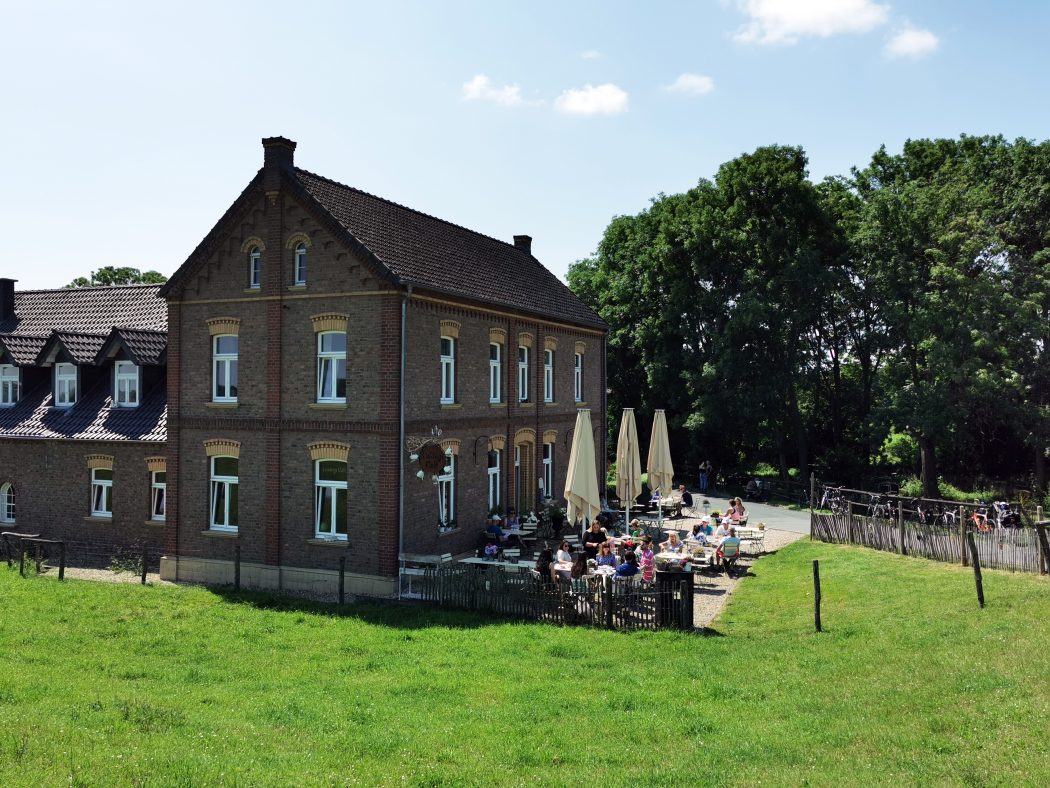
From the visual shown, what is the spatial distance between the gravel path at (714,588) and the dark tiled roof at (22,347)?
70.8ft

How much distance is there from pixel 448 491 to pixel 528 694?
33.4 ft

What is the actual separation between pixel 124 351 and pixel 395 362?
10205 mm

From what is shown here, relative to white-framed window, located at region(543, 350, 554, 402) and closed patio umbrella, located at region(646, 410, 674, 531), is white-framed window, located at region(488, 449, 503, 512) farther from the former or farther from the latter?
closed patio umbrella, located at region(646, 410, 674, 531)

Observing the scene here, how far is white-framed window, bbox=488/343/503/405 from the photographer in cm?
2345

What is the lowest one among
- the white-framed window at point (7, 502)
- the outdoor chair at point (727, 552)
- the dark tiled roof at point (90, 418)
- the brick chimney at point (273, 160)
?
the outdoor chair at point (727, 552)

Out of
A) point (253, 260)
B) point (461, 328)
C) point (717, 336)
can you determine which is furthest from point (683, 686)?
point (717, 336)

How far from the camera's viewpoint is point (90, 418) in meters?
24.2

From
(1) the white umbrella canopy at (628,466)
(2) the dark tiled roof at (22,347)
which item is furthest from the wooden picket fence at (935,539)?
(2) the dark tiled roof at (22,347)

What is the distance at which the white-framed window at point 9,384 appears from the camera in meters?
26.3

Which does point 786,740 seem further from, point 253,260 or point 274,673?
point 253,260

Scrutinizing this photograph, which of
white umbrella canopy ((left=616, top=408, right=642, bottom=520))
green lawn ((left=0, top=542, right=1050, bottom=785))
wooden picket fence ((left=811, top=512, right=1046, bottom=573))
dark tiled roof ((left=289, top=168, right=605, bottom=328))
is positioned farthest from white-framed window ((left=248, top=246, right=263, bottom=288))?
wooden picket fence ((left=811, top=512, right=1046, bottom=573))

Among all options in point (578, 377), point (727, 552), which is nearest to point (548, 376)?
point (578, 377)

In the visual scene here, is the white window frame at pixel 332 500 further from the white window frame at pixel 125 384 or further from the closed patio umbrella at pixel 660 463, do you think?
the closed patio umbrella at pixel 660 463

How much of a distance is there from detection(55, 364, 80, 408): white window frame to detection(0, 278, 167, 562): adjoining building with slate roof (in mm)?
32
